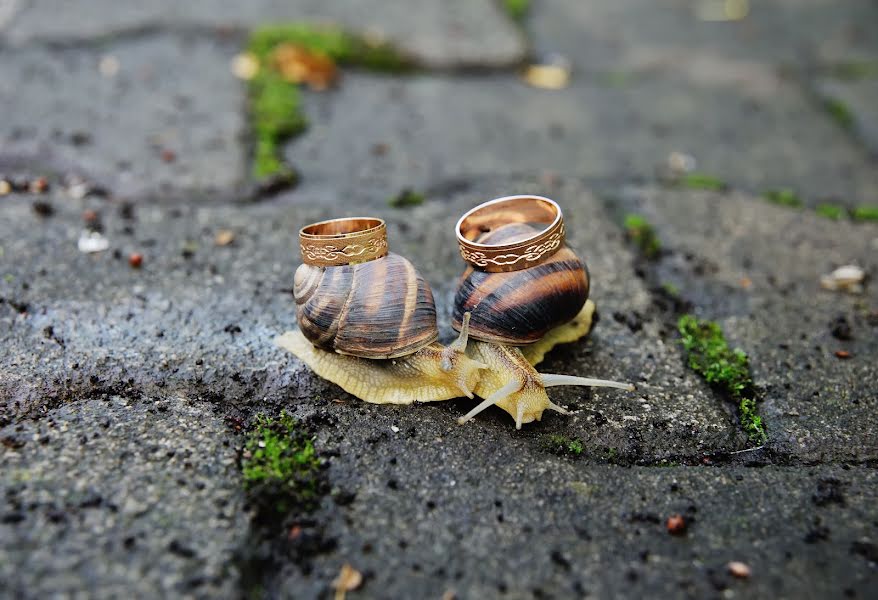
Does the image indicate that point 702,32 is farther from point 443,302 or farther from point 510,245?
point 510,245

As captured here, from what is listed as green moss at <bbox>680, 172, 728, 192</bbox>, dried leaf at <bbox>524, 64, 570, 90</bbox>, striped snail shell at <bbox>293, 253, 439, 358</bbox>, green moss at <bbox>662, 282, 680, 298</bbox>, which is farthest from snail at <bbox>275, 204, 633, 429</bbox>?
dried leaf at <bbox>524, 64, 570, 90</bbox>

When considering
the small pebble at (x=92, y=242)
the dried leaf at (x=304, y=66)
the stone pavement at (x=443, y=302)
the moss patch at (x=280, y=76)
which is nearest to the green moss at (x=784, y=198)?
the stone pavement at (x=443, y=302)

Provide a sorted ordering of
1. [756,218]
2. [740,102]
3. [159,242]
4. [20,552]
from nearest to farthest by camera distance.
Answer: [20,552], [159,242], [756,218], [740,102]

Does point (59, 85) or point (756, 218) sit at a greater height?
point (59, 85)

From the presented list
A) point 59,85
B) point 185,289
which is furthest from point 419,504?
point 59,85

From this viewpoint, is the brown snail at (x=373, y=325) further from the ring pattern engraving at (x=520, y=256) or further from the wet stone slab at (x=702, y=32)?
the wet stone slab at (x=702, y=32)

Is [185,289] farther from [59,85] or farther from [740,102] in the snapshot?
[740,102]

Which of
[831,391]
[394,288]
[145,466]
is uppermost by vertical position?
[394,288]

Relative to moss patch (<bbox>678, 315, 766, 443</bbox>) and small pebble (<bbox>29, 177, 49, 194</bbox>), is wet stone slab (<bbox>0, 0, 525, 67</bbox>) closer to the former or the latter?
small pebble (<bbox>29, 177, 49, 194</bbox>)

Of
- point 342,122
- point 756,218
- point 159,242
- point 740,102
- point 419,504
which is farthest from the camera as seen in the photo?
point 740,102
